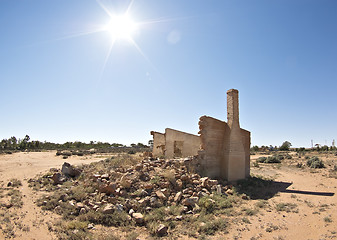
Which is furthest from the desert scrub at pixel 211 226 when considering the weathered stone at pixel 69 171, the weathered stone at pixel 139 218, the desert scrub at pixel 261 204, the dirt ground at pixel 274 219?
the weathered stone at pixel 69 171

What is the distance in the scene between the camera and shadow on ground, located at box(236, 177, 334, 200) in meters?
9.48

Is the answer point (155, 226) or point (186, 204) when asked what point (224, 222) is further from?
point (155, 226)

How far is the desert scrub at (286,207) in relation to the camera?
7495 mm

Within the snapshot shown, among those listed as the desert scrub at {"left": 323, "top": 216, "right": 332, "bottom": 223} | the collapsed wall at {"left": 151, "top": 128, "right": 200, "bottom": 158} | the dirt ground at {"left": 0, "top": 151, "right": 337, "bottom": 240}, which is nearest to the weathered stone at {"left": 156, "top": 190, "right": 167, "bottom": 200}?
the dirt ground at {"left": 0, "top": 151, "right": 337, "bottom": 240}

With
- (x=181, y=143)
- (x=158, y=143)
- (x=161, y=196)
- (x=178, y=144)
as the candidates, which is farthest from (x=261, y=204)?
(x=158, y=143)

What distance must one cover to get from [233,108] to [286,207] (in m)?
5.64

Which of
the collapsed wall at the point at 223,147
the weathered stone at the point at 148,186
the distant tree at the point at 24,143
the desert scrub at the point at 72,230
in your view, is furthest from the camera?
the distant tree at the point at 24,143

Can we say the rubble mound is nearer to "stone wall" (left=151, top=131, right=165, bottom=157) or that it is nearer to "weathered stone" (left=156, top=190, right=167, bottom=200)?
"weathered stone" (left=156, top=190, right=167, bottom=200)

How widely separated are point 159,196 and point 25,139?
1927 inches

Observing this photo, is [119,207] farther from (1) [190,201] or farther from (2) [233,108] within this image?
(2) [233,108]

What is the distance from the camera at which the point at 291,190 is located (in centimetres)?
1026

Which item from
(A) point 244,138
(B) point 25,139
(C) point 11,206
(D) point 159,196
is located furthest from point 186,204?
(B) point 25,139

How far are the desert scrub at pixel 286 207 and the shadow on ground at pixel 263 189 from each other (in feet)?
3.61

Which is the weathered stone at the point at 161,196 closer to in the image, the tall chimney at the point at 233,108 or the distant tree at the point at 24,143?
the tall chimney at the point at 233,108
